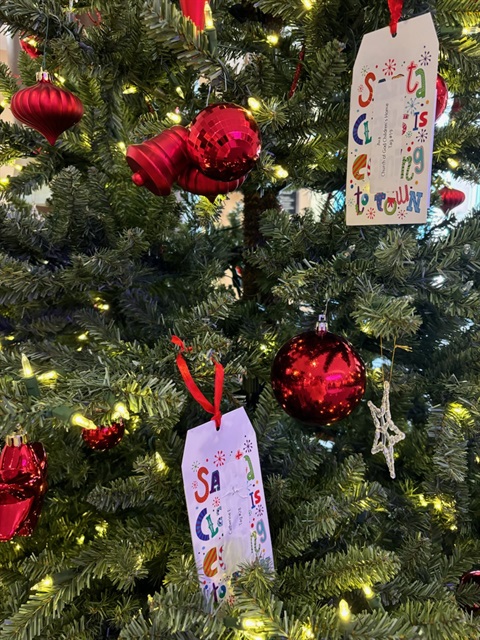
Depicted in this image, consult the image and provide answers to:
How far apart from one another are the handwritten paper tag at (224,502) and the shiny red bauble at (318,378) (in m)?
0.06

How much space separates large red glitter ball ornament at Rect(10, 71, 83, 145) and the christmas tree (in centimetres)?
1

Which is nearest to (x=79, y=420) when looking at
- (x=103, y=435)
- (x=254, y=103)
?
(x=103, y=435)

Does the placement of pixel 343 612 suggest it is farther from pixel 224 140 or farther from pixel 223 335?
pixel 224 140

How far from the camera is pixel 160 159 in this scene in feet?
1.45

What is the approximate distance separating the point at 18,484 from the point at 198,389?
0.21 meters

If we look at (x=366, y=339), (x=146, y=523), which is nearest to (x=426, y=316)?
(x=366, y=339)

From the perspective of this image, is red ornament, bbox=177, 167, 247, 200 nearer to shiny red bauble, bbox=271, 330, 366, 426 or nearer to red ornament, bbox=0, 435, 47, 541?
shiny red bauble, bbox=271, 330, 366, 426

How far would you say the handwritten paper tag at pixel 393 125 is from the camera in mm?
446

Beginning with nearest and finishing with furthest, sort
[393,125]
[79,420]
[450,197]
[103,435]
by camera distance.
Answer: [79,420]
[393,125]
[103,435]
[450,197]

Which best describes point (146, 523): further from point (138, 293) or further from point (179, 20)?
point (179, 20)

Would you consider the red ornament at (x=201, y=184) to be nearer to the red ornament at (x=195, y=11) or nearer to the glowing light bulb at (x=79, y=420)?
the red ornament at (x=195, y=11)

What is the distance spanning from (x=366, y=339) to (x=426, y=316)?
0.10 metres

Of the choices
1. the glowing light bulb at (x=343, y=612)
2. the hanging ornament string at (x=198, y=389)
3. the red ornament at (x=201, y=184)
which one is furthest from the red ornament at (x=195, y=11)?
the glowing light bulb at (x=343, y=612)

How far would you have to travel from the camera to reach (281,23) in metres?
0.62
